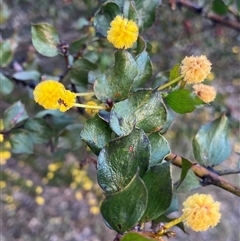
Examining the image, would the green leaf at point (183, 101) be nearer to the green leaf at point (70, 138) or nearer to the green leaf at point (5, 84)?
the green leaf at point (70, 138)

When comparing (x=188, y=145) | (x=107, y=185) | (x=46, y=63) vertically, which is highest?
(x=107, y=185)

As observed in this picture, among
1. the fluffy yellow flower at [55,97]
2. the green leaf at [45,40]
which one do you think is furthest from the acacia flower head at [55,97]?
the green leaf at [45,40]

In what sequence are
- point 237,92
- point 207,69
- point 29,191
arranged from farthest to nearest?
point 237,92 → point 29,191 → point 207,69

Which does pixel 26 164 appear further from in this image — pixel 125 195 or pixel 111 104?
pixel 125 195

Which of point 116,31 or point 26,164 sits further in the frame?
point 26,164

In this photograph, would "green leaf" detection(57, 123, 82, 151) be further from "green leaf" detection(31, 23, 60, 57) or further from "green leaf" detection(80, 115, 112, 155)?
"green leaf" detection(80, 115, 112, 155)

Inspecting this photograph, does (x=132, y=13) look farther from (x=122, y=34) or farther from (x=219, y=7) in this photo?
(x=219, y=7)

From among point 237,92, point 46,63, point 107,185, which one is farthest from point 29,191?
point 107,185
